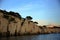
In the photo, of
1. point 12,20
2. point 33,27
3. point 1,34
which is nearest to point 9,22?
point 12,20

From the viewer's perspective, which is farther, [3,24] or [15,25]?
[15,25]

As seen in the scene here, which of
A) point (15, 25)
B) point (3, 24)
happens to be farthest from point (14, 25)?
point (3, 24)

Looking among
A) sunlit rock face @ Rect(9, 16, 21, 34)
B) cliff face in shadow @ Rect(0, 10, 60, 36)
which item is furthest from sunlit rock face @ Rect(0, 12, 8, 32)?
sunlit rock face @ Rect(9, 16, 21, 34)

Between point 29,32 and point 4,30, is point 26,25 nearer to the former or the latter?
point 29,32

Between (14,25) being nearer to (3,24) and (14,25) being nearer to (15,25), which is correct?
(15,25)

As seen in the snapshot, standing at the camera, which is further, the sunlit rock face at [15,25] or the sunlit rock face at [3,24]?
the sunlit rock face at [15,25]

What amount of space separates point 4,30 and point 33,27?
2833 mm

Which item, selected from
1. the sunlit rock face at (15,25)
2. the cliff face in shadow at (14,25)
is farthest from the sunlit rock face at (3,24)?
the sunlit rock face at (15,25)

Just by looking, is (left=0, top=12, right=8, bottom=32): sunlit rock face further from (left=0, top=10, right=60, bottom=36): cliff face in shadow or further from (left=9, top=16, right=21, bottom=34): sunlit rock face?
(left=9, top=16, right=21, bottom=34): sunlit rock face

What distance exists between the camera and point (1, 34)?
38.2 ft

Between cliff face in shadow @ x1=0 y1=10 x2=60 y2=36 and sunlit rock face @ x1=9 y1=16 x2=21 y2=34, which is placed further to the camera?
sunlit rock face @ x1=9 y1=16 x2=21 y2=34

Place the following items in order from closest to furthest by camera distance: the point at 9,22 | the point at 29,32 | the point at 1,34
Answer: the point at 1,34
the point at 9,22
the point at 29,32

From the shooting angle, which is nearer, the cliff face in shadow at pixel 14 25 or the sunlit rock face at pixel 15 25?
the cliff face in shadow at pixel 14 25

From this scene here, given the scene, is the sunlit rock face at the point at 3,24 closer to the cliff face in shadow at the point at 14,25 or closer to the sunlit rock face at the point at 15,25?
the cliff face in shadow at the point at 14,25
